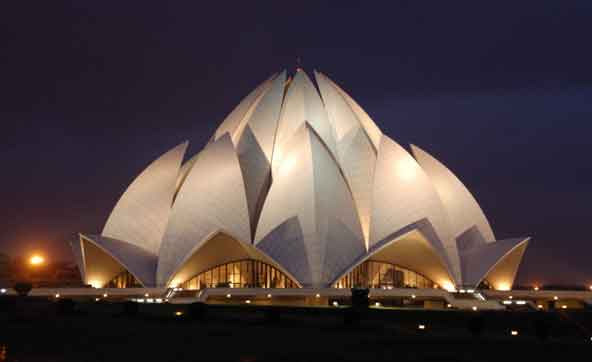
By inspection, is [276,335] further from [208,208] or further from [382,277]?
[382,277]

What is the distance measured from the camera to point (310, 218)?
116 feet

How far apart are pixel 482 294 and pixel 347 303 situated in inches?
301

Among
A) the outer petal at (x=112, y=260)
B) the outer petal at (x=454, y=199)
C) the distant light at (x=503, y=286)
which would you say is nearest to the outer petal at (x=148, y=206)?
the outer petal at (x=112, y=260)

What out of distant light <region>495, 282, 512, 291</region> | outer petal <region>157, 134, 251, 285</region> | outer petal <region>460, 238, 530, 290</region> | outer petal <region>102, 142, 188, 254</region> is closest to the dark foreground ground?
outer petal <region>157, 134, 251, 285</region>

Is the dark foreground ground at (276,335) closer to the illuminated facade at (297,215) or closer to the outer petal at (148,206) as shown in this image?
the illuminated facade at (297,215)

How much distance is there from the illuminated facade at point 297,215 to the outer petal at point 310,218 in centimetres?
6

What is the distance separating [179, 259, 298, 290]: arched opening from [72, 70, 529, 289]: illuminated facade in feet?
0.21

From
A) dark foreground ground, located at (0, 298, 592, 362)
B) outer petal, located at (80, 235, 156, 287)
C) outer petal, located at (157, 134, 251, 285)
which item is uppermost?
outer petal, located at (157, 134, 251, 285)

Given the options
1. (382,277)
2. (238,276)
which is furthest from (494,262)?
(238,276)

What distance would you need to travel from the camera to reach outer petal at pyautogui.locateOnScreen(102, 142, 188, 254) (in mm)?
40312

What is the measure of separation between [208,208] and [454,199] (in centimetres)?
1466

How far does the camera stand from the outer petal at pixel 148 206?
40312mm

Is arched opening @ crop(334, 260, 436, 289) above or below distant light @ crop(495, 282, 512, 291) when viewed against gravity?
above

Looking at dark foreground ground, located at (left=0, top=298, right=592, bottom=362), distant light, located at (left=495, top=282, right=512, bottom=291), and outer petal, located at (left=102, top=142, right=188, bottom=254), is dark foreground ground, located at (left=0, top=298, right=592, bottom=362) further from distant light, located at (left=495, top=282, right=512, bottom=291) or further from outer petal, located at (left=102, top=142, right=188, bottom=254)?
distant light, located at (left=495, top=282, right=512, bottom=291)
